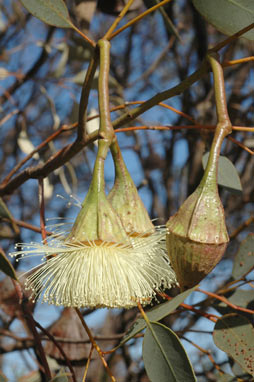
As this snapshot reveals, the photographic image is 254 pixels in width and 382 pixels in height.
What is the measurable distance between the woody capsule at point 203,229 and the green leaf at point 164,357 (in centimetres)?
10

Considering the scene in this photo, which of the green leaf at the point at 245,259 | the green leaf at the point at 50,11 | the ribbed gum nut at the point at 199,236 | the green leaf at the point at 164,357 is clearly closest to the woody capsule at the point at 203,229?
the ribbed gum nut at the point at 199,236

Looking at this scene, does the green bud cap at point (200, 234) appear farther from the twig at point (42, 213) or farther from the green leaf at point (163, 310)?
the twig at point (42, 213)

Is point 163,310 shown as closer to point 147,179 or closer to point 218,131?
point 218,131

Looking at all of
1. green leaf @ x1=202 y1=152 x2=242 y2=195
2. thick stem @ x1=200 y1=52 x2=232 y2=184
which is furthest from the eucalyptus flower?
green leaf @ x1=202 y1=152 x2=242 y2=195

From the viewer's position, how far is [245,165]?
1866 mm

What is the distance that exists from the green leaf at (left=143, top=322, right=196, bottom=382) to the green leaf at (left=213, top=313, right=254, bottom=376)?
0.64 feet

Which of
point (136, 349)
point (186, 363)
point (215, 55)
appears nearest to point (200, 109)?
point (136, 349)

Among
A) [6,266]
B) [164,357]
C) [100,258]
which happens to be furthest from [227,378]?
[6,266]

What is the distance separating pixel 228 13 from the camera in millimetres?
696

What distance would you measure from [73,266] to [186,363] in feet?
0.64

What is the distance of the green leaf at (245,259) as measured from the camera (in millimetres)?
1010

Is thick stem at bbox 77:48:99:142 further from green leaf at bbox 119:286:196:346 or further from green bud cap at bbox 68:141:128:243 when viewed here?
green leaf at bbox 119:286:196:346

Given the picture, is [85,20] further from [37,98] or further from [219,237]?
[37,98]

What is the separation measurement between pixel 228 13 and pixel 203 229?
335mm
